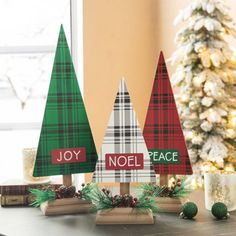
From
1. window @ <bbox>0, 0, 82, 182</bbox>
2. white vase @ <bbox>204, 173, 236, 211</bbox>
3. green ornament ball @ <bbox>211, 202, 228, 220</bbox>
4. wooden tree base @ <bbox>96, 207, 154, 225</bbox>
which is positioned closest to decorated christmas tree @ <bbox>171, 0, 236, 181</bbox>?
window @ <bbox>0, 0, 82, 182</bbox>

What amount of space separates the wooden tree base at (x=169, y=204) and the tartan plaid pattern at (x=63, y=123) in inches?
11.2

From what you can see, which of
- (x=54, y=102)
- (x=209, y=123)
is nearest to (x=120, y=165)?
(x=54, y=102)

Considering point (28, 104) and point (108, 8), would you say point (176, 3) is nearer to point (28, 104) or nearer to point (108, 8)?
point (108, 8)

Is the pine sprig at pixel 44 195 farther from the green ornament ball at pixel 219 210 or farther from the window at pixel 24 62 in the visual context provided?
the window at pixel 24 62

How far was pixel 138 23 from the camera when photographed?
495cm

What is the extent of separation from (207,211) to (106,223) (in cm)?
38

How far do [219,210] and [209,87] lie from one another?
2062 mm

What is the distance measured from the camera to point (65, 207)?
1803 millimetres

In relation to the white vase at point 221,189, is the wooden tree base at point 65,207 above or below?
below

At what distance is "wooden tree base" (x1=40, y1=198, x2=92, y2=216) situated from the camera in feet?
5.87

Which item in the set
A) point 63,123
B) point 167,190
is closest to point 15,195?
point 63,123

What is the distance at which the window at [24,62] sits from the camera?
199 inches

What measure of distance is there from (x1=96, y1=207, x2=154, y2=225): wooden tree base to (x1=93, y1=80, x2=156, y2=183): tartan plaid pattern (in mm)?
106

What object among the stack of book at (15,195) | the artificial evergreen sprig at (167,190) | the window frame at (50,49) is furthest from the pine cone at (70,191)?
the window frame at (50,49)
